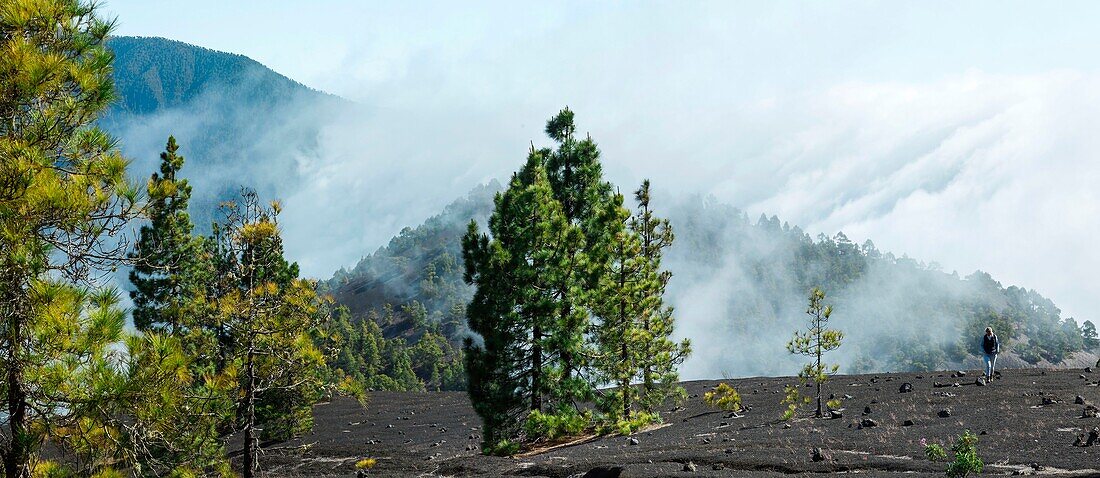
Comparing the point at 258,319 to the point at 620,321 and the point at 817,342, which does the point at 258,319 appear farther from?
the point at 817,342

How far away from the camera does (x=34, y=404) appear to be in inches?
263

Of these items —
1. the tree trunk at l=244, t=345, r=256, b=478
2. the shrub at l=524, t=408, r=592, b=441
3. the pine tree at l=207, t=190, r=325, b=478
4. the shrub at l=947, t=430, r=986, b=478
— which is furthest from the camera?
the shrub at l=524, t=408, r=592, b=441

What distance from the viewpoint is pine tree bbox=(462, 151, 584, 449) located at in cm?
2062

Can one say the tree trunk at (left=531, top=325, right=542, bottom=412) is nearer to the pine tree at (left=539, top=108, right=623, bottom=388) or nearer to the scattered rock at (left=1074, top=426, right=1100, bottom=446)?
the pine tree at (left=539, top=108, right=623, bottom=388)

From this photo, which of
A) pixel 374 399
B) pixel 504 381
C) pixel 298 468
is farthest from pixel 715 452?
pixel 374 399

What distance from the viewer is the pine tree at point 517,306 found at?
67.7ft

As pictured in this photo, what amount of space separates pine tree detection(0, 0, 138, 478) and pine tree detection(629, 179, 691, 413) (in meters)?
19.2

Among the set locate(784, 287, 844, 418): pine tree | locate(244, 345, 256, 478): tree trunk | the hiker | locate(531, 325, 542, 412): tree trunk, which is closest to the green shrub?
locate(531, 325, 542, 412): tree trunk

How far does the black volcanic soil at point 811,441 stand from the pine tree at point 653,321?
149cm

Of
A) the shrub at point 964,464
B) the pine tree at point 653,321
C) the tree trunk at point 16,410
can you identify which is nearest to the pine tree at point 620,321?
the pine tree at point 653,321

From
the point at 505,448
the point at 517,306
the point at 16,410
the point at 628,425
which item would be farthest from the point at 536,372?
the point at 16,410

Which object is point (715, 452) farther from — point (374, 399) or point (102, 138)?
point (374, 399)

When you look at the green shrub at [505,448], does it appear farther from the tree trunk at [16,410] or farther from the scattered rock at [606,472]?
the tree trunk at [16,410]

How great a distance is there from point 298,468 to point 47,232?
803 inches
